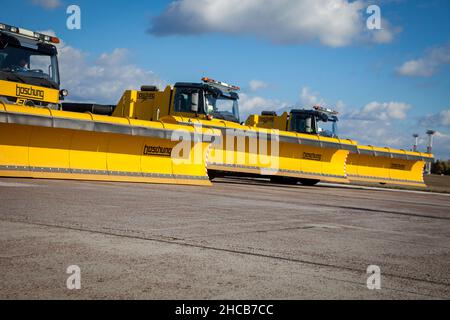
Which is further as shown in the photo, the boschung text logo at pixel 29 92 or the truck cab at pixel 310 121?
the truck cab at pixel 310 121

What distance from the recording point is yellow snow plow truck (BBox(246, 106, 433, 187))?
69.7 ft

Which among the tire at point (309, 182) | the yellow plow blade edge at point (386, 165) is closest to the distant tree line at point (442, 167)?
the yellow plow blade edge at point (386, 165)

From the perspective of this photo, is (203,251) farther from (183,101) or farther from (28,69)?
(183,101)

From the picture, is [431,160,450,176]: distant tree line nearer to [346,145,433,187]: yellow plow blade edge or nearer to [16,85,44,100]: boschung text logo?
[346,145,433,187]: yellow plow blade edge

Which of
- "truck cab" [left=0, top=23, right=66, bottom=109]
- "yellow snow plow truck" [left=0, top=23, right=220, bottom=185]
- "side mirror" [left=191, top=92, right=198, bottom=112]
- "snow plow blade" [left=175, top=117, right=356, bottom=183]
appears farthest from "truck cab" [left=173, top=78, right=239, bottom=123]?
"truck cab" [left=0, top=23, right=66, bottom=109]

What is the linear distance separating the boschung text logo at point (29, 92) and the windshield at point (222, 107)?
516 cm

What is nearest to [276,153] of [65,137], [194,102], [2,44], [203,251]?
[194,102]

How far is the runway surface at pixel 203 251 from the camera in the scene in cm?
359

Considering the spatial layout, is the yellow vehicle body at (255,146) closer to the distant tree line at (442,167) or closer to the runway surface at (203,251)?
the runway surface at (203,251)

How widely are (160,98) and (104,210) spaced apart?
1109cm

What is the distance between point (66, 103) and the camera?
1972 centimetres

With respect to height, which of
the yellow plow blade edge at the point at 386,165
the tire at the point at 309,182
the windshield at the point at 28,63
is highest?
the windshield at the point at 28,63
